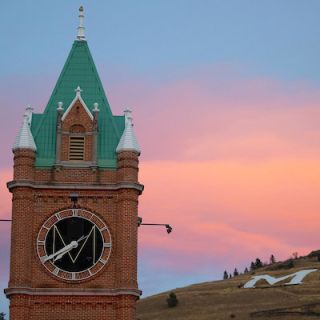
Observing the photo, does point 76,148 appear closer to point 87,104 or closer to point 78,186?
point 78,186

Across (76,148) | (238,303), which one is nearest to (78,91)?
(76,148)

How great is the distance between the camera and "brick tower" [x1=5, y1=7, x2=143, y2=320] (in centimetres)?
5434

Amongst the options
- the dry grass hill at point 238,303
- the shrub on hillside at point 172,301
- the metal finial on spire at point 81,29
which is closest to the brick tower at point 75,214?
the metal finial on spire at point 81,29

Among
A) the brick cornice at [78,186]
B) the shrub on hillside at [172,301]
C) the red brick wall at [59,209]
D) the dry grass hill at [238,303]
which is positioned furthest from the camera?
the shrub on hillside at [172,301]

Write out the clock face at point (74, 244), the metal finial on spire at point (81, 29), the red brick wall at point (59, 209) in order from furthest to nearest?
the metal finial on spire at point (81, 29)
the clock face at point (74, 244)
the red brick wall at point (59, 209)

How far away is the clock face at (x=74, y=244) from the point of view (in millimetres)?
54844

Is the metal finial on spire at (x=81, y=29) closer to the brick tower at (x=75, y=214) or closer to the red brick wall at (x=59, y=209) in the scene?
the brick tower at (x=75, y=214)

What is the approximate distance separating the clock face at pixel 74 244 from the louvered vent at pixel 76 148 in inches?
109

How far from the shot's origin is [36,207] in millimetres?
55969

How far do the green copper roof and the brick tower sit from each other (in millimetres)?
48

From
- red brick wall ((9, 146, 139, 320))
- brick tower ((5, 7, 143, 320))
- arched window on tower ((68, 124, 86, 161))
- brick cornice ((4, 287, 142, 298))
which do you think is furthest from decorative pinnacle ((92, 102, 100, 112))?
brick cornice ((4, 287, 142, 298))

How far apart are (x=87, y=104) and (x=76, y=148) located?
233cm

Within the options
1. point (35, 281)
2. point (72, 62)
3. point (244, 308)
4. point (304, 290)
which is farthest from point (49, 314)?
point (304, 290)

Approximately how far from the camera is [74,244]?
2154 inches
